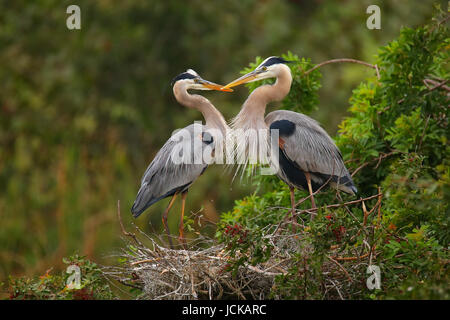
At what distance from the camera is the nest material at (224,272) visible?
395cm

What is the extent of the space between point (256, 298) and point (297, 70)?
7.56 ft

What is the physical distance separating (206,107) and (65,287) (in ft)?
5.82

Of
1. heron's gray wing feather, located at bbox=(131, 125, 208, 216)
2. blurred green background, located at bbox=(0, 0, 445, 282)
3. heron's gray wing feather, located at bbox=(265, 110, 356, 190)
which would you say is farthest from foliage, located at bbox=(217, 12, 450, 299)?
blurred green background, located at bbox=(0, 0, 445, 282)

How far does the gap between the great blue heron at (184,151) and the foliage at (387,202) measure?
54cm

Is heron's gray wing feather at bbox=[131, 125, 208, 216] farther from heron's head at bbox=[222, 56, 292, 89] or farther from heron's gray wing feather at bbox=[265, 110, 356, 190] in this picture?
heron's gray wing feather at bbox=[265, 110, 356, 190]

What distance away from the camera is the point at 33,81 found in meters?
11.3

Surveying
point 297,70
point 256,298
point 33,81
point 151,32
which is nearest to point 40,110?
point 33,81

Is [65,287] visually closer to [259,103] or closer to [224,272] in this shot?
[224,272]

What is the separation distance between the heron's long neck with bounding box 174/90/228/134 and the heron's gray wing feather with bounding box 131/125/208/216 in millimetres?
167

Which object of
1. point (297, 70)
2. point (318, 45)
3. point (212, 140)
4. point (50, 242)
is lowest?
point (50, 242)

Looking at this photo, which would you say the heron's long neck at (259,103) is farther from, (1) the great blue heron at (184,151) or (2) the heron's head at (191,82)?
(2) the heron's head at (191,82)

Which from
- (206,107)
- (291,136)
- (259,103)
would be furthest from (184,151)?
(291,136)
